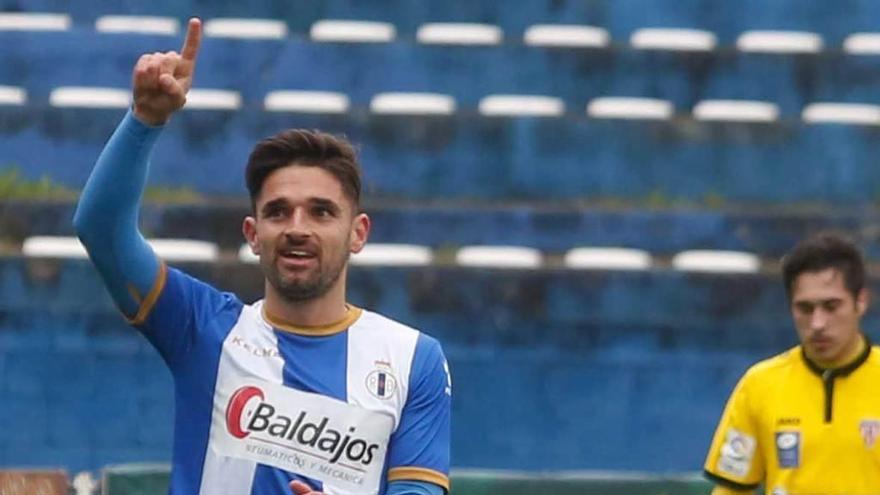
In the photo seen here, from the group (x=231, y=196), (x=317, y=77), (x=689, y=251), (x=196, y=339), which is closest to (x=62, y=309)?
(x=231, y=196)

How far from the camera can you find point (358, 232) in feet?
13.5

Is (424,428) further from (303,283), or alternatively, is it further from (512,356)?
(512,356)

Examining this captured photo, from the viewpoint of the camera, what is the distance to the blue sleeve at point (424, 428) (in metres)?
4.02

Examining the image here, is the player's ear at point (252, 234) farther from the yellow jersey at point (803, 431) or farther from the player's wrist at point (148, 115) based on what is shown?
the yellow jersey at point (803, 431)

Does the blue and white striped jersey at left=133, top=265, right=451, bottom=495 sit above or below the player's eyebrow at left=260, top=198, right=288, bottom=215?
below

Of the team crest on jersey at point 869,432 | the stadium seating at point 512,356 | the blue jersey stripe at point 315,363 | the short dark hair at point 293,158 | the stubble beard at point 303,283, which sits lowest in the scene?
the stadium seating at point 512,356

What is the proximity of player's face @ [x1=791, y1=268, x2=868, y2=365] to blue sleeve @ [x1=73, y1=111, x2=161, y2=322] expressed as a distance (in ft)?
10.1

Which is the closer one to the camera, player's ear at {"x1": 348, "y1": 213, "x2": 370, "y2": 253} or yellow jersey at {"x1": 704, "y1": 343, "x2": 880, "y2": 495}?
player's ear at {"x1": 348, "y1": 213, "x2": 370, "y2": 253}

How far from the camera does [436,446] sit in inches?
160

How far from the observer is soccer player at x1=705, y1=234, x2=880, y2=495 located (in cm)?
644

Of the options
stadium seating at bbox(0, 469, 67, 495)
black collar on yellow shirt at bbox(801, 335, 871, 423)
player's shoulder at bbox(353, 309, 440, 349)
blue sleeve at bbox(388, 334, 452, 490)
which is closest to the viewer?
blue sleeve at bbox(388, 334, 452, 490)

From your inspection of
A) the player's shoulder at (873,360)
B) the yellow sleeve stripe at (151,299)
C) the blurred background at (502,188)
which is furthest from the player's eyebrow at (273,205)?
the blurred background at (502,188)

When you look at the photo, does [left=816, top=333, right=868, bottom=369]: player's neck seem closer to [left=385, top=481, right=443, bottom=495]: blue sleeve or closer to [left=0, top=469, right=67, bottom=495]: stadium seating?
[left=0, top=469, right=67, bottom=495]: stadium seating

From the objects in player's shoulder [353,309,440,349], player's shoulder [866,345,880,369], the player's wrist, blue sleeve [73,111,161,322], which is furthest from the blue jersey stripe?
player's shoulder [866,345,880,369]
